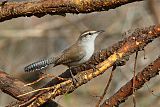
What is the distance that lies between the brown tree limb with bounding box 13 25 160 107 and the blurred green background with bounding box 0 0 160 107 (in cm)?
266

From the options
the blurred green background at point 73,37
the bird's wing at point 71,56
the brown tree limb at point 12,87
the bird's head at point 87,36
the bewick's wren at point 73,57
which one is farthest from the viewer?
the blurred green background at point 73,37

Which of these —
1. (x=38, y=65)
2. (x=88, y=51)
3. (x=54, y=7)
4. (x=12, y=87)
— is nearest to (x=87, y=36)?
(x=88, y=51)

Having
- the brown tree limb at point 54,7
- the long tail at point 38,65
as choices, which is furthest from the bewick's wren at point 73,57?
the brown tree limb at point 54,7

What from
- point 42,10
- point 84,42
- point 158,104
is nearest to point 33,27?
point 158,104

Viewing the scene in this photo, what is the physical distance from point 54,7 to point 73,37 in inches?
160

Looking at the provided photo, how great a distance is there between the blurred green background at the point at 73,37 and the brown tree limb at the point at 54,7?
8.85 feet

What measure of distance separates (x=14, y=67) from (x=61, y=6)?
12.4ft

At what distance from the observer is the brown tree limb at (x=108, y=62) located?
168 centimetres

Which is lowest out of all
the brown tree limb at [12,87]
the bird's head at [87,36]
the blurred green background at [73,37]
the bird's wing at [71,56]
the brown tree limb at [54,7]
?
the blurred green background at [73,37]

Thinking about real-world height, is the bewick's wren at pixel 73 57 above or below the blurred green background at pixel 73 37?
above

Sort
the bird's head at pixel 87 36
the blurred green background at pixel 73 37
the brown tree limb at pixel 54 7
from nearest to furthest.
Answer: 1. the brown tree limb at pixel 54 7
2. the bird's head at pixel 87 36
3. the blurred green background at pixel 73 37

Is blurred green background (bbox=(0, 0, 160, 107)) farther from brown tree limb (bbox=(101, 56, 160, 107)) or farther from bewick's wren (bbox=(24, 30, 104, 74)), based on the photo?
brown tree limb (bbox=(101, 56, 160, 107))

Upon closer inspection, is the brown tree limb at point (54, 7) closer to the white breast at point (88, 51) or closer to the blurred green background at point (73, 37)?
the white breast at point (88, 51)

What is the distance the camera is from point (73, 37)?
19.1 feet
